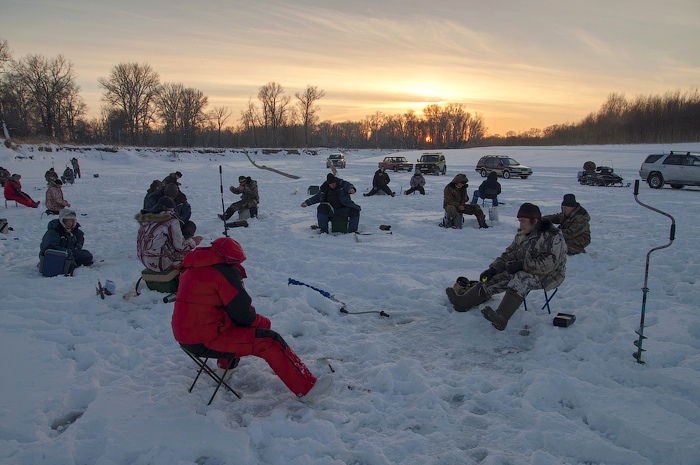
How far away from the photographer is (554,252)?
4.81 m

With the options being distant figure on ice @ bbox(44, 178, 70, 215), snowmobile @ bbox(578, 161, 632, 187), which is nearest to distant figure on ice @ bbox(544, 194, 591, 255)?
distant figure on ice @ bbox(44, 178, 70, 215)

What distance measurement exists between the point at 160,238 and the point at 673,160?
876 inches

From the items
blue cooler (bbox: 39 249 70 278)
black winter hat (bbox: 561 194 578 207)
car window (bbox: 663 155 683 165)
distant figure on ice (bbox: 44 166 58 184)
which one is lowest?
blue cooler (bbox: 39 249 70 278)

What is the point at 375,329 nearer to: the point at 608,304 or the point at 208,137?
the point at 608,304

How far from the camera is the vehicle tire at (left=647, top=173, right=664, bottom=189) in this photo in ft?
66.0

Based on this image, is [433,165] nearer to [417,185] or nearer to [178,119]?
[417,185]

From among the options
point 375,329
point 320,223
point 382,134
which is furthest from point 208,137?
point 375,329

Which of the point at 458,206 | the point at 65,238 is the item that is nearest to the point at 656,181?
the point at 458,206

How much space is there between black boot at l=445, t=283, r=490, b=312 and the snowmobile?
20085mm

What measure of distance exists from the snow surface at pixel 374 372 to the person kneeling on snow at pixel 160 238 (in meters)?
0.51

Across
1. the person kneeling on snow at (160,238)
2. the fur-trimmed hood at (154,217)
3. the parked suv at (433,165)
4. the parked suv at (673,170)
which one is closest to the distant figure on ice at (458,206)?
the person kneeling on snow at (160,238)

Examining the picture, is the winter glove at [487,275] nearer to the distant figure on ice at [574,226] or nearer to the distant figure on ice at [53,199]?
the distant figure on ice at [574,226]

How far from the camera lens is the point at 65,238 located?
23.2ft

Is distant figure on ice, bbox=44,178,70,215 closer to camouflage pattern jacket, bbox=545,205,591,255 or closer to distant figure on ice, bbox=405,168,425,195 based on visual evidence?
distant figure on ice, bbox=405,168,425,195
